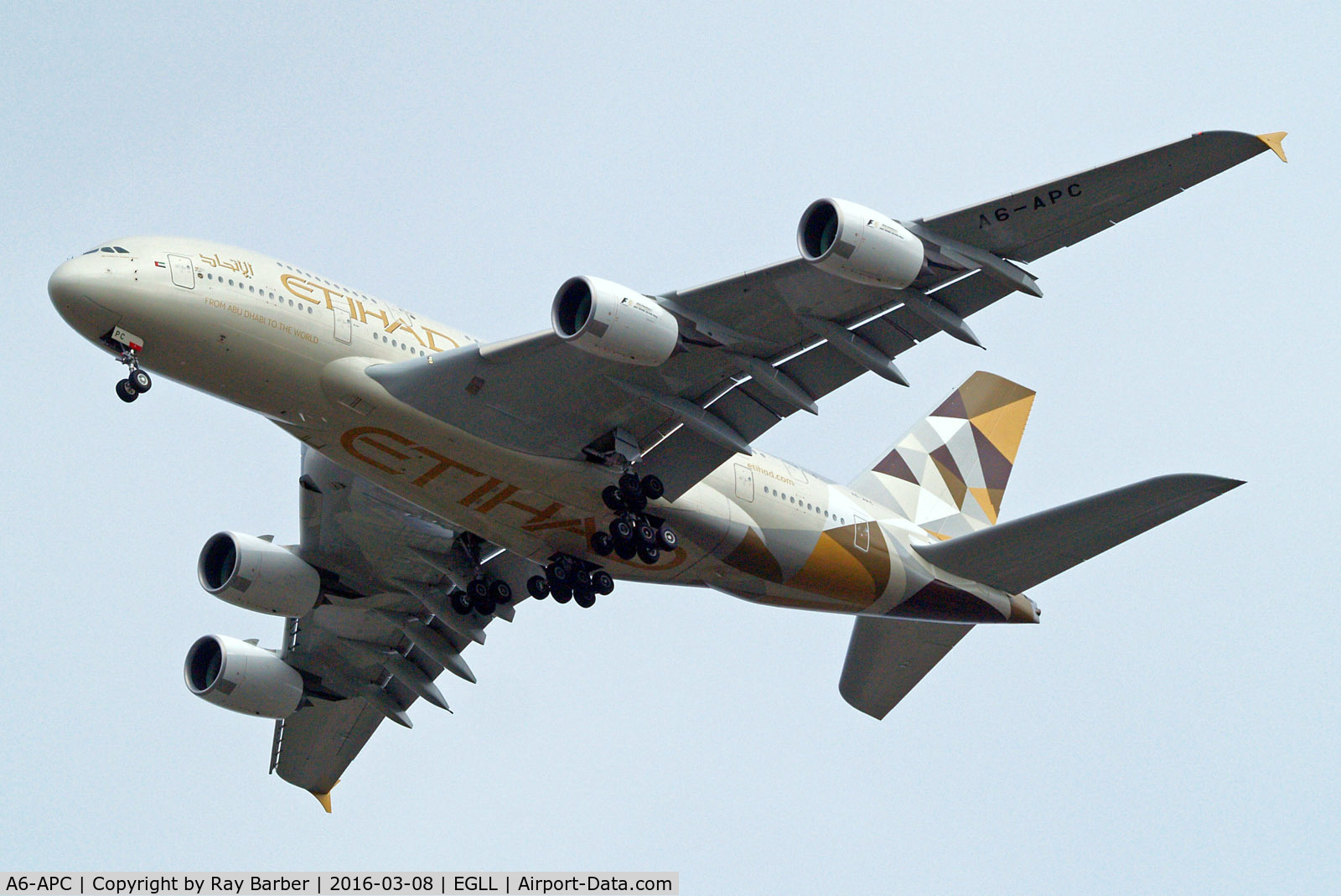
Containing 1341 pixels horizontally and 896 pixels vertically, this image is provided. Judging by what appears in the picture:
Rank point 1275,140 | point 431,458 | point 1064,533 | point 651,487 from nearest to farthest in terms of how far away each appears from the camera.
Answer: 1. point 1275,140
2. point 431,458
3. point 651,487
4. point 1064,533

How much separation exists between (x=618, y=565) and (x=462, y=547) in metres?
4.00

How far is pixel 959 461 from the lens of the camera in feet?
108

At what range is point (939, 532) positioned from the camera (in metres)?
31.1

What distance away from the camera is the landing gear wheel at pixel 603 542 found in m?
26.1

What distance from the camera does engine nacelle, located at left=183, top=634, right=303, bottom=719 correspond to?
101 ft

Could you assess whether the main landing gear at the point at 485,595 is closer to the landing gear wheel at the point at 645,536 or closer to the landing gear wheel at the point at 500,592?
the landing gear wheel at the point at 500,592

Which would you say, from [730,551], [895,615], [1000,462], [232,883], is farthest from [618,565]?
[1000,462]

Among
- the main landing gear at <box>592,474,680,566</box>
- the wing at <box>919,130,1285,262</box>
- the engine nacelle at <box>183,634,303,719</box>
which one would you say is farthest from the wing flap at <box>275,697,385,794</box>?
the wing at <box>919,130,1285,262</box>

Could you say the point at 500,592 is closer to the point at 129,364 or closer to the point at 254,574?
Result: the point at 254,574

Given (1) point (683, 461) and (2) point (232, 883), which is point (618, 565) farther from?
(2) point (232, 883)

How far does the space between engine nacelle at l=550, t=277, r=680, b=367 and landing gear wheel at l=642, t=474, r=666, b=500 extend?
3.49 meters

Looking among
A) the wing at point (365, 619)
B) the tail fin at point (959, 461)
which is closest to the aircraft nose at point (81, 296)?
the wing at point (365, 619)

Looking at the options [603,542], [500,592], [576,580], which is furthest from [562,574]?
[500,592]

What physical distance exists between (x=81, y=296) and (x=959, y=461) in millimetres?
19009
